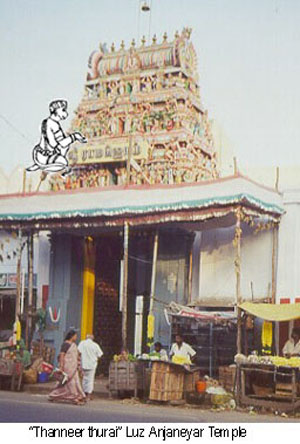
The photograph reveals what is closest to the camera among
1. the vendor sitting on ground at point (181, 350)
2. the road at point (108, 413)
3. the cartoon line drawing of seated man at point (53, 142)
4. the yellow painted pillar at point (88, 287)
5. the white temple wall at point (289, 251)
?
the road at point (108, 413)

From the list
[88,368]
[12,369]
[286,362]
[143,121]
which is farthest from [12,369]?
[143,121]

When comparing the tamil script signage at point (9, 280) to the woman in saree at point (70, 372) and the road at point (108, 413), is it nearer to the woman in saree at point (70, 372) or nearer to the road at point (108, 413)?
the road at point (108, 413)

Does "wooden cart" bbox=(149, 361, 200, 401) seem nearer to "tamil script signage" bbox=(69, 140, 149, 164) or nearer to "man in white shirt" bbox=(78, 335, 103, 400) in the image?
"man in white shirt" bbox=(78, 335, 103, 400)

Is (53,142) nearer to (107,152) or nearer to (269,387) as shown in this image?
(107,152)

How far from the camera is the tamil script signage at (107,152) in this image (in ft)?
45.1

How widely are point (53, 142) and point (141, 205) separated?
1547 millimetres

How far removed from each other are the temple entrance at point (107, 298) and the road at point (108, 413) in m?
3.54

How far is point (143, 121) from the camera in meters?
14.1

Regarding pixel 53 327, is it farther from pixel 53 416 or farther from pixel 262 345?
pixel 53 416

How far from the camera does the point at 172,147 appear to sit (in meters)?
13.8

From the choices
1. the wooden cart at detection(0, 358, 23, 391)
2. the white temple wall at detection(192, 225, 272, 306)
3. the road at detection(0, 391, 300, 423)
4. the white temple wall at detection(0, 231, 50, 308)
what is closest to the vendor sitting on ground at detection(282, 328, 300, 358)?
the white temple wall at detection(192, 225, 272, 306)

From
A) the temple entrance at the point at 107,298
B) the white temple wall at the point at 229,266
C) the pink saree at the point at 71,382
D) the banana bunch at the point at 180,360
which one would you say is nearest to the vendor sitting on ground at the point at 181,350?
the banana bunch at the point at 180,360

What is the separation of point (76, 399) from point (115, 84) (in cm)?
594

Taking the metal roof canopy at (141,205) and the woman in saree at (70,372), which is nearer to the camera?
the woman in saree at (70,372)
